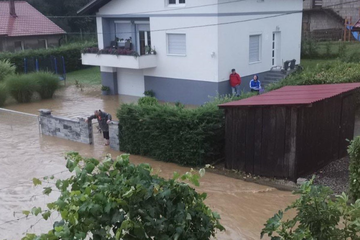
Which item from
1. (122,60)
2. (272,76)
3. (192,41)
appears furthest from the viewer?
(272,76)

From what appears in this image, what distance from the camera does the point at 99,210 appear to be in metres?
3.48

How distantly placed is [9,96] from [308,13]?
94.0ft

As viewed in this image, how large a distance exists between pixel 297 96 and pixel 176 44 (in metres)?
11.2

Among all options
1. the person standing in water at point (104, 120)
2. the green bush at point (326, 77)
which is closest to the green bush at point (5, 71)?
the person standing in water at point (104, 120)

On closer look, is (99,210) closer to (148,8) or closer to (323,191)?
(323,191)

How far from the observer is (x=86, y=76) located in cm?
3130

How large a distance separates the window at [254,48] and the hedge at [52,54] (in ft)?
46.3

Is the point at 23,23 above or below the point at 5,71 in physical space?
above

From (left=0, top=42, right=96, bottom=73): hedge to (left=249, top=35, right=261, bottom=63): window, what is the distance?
14.1 metres

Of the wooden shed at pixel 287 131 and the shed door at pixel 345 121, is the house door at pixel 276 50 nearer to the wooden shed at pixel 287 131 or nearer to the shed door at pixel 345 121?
the shed door at pixel 345 121

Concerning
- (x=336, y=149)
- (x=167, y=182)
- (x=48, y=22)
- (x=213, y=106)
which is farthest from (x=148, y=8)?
(x=167, y=182)

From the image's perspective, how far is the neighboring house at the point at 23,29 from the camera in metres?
33.1

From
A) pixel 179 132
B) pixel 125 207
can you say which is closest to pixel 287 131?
pixel 179 132

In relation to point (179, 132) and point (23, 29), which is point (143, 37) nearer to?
point (179, 132)
